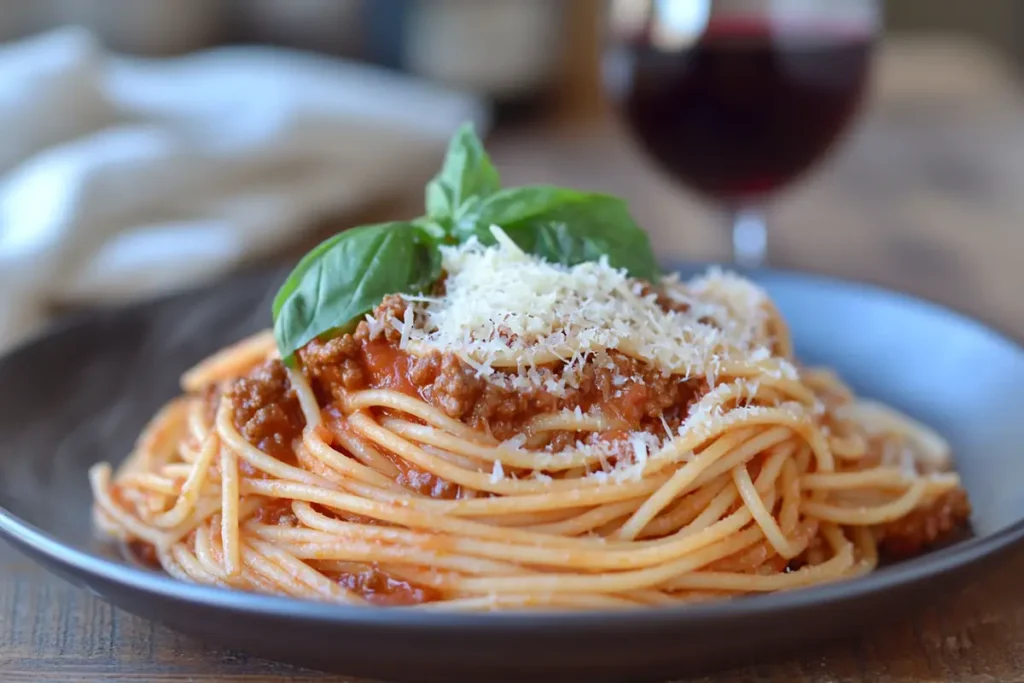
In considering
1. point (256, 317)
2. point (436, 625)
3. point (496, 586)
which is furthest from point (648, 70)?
point (436, 625)

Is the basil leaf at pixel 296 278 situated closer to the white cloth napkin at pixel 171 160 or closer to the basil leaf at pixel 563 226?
the basil leaf at pixel 563 226

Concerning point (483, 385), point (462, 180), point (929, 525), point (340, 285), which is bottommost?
point (929, 525)

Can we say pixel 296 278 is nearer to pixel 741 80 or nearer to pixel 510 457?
pixel 510 457

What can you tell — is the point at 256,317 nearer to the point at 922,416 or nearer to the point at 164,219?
the point at 164,219

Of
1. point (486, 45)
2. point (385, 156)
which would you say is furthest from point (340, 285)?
point (486, 45)

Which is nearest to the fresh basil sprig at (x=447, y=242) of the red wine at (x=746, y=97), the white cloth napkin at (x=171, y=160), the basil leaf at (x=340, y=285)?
the basil leaf at (x=340, y=285)

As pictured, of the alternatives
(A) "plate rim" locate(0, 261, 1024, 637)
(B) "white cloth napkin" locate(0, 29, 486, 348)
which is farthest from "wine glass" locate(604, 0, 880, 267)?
(A) "plate rim" locate(0, 261, 1024, 637)
